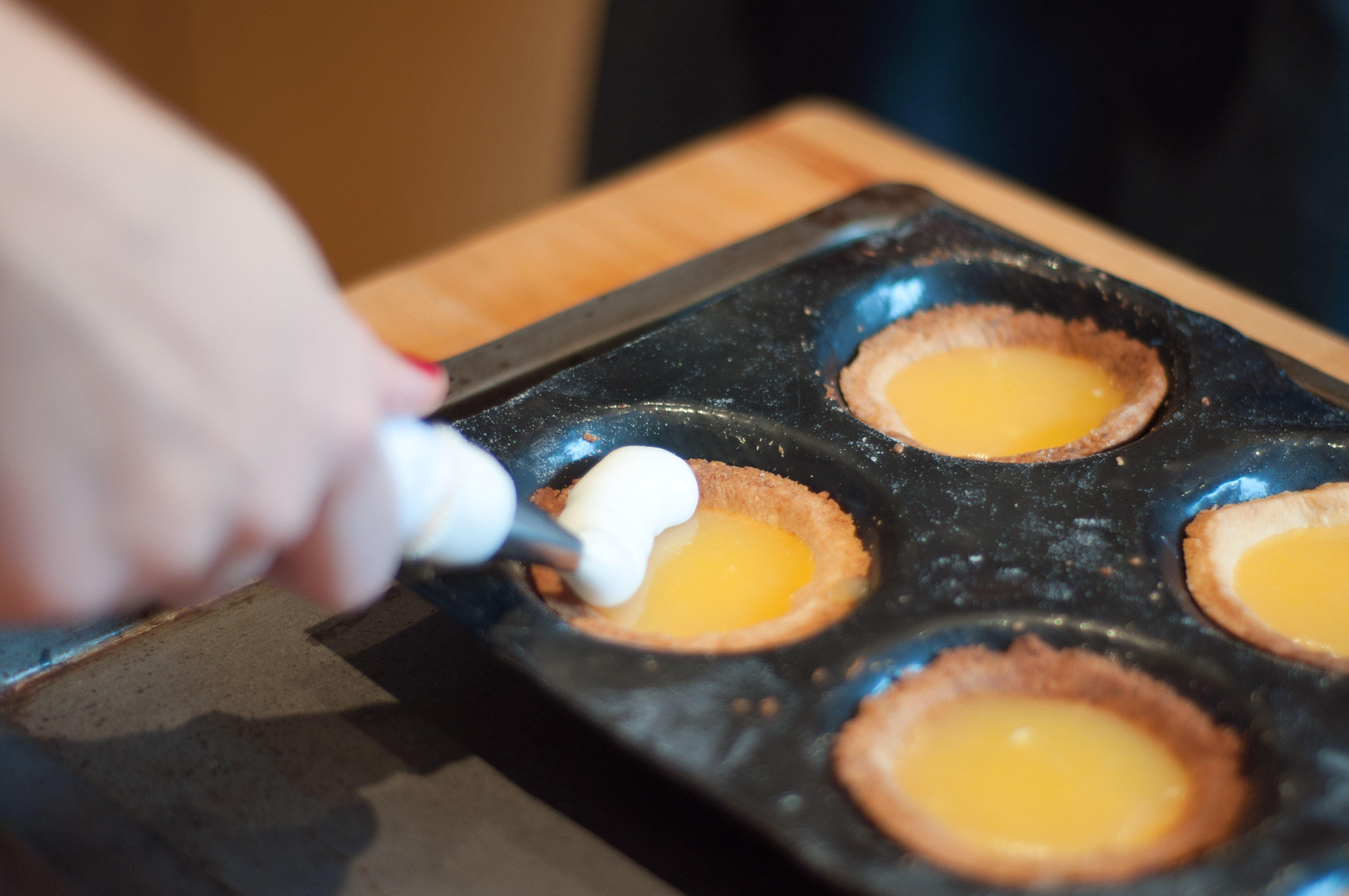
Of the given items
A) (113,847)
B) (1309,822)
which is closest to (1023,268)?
(1309,822)

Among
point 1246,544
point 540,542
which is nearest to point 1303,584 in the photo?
point 1246,544

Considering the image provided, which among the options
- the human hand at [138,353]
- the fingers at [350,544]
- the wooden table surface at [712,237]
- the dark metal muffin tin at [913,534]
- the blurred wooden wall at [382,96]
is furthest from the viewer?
the blurred wooden wall at [382,96]

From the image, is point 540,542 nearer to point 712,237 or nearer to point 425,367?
point 425,367

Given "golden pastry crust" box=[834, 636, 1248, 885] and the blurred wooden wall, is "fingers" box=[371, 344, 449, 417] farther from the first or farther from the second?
the blurred wooden wall

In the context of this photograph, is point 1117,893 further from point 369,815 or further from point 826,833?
point 369,815

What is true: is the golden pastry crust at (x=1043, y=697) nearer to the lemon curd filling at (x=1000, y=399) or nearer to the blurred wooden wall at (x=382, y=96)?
the lemon curd filling at (x=1000, y=399)

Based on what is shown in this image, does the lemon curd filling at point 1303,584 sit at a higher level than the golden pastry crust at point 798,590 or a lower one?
higher

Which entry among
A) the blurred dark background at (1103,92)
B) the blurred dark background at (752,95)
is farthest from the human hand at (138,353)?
the blurred dark background at (1103,92)

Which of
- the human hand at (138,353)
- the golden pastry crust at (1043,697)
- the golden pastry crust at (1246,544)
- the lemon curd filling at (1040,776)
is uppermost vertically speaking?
the human hand at (138,353)
